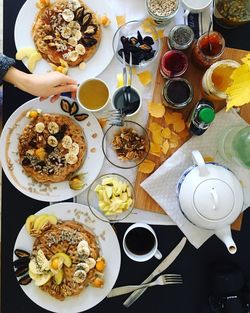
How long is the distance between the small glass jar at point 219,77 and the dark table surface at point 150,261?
13cm

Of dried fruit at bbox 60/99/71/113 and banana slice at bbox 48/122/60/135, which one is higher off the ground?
dried fruit at bbox 60/99/71/113

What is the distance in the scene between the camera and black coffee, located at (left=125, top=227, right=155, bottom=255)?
111 cm

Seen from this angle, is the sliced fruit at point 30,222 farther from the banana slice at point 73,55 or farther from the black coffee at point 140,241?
the banana slice at point 73,55

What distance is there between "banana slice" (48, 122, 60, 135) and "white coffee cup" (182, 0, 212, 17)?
0.41m

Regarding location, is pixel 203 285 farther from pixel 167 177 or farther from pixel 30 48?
pixel 30 48

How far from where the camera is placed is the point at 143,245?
44.0 inches

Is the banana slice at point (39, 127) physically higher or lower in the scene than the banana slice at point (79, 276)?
higher

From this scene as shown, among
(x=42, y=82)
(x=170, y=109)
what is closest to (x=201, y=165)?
(x=170, y=109)

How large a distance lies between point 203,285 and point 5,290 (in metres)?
0.50

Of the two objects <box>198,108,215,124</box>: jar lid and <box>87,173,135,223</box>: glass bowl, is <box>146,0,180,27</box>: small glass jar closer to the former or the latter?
<box>198,108,215,124</box>: jar lid

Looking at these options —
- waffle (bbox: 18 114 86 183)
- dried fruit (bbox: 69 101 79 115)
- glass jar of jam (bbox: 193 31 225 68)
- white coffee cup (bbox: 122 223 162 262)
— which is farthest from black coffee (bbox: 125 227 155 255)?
glass jar of jam (bbox: 193 31 225 68)

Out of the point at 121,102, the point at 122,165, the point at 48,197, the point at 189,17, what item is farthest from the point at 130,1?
the point at 48,197

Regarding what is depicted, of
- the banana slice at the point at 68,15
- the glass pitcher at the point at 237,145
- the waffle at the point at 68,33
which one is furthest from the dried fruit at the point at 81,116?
the glass pitcher at the point at 237,145

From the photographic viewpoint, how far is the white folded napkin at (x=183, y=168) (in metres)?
1.11
